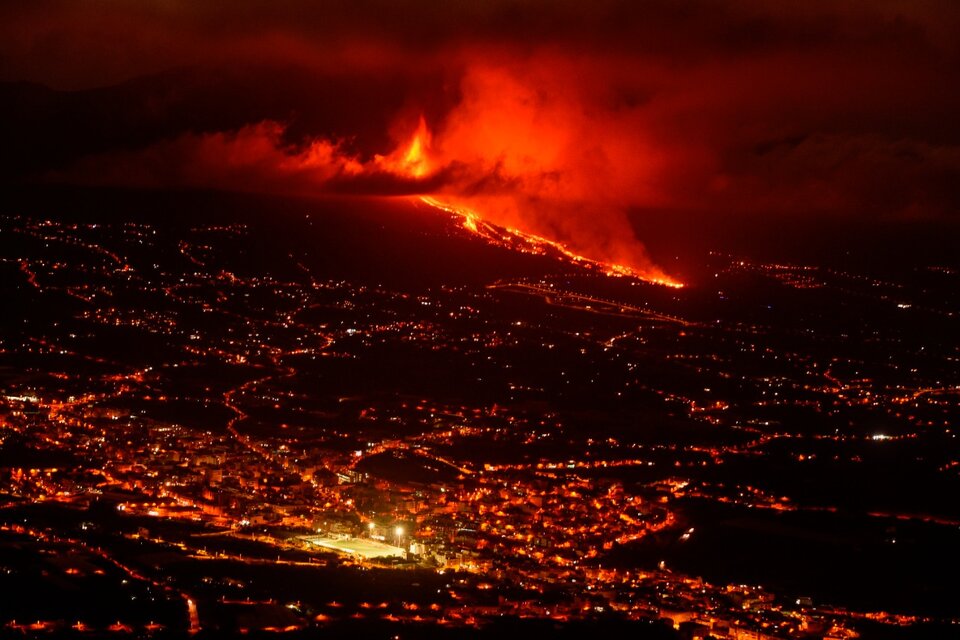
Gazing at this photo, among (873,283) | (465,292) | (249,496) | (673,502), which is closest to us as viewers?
(249,496)

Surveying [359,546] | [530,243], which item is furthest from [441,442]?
[530,243]

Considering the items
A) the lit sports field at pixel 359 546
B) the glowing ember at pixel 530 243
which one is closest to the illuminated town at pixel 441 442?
the lit sports field at pixel 359 546

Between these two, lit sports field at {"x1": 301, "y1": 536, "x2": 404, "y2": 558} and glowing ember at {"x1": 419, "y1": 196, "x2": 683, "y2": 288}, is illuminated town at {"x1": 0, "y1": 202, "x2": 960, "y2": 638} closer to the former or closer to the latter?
lit sports field at {"x1": 301, "y1": 536, "x2": 404, "y2": 558}

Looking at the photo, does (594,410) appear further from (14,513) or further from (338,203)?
(338,203)

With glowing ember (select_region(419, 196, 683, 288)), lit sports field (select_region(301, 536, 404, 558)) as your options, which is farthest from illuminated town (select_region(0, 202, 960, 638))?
glowing ember (select_region(419, 196, 683, 288))

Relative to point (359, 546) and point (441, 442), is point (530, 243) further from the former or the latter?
point (359, 546)

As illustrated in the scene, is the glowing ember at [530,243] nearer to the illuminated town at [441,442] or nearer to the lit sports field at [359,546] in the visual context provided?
the illuminated town at [441,442]

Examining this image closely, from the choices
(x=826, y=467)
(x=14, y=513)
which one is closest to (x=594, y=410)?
(x=826, y=467)

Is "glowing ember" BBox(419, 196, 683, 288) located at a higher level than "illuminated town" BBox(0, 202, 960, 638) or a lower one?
higher
